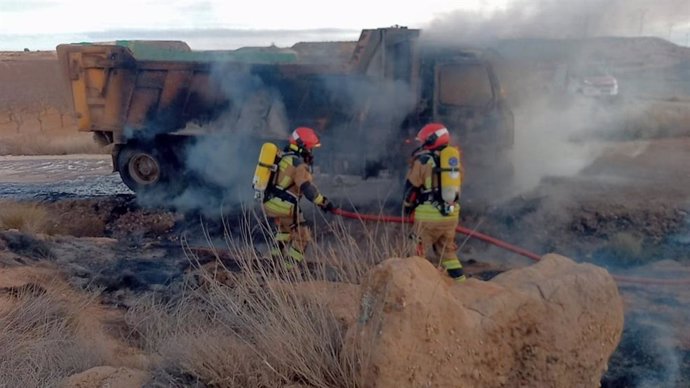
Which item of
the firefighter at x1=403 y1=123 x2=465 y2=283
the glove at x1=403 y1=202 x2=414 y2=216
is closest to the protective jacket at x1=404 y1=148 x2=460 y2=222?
the firefighter at x1=403 y1=123 x2=465 y2=283

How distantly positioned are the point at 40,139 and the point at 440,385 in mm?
24206

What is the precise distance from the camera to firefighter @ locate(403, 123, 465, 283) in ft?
21.2

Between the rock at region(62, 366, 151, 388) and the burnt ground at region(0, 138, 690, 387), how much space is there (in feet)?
5.44

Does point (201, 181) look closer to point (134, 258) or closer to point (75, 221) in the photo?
point (75, 221)

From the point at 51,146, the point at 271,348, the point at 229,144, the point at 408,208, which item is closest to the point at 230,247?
the point at 229,144

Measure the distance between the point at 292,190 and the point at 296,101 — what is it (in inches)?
146

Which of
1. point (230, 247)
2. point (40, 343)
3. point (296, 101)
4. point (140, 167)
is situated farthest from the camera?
point (140, 167)

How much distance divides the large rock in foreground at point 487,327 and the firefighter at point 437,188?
204 centimetres

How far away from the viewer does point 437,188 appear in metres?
6.57

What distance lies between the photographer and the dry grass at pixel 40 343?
4314 millimetres

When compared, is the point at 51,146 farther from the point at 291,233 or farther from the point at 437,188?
the point at 437,188

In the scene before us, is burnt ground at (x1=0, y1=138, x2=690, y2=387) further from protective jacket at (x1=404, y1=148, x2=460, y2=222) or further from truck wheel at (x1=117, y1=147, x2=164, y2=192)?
protective jacket at (x1=404, y1=148, x2=460, y2=222)

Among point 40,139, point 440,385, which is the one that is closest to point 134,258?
point 440,385

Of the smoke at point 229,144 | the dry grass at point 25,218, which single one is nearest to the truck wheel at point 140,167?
the smoke at point 229,144
